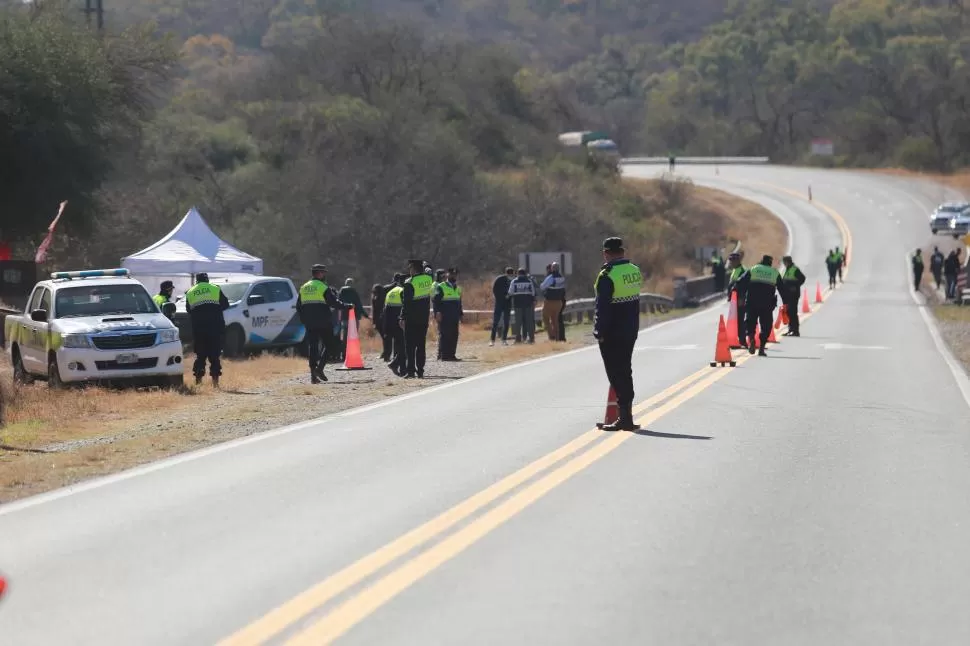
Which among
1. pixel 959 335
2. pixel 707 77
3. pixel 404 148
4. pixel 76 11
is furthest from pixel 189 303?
pixel 707 77

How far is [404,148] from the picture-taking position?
64.4m

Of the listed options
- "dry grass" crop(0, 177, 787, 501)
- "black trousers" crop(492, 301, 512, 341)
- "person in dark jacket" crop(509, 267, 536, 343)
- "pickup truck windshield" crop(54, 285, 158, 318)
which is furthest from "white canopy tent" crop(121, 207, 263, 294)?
"pickup truck windshield" crop(54, 285, 158, 318)

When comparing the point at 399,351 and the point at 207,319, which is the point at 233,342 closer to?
the point at 399,351

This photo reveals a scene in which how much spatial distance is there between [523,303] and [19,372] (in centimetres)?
1165

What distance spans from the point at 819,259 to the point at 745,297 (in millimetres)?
54932

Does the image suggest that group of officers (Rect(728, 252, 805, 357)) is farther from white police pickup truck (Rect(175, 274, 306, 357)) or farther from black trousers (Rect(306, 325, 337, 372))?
white police pickup truck (Rect(175, 274, 306, 357))

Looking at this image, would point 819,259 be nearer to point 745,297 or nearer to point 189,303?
point 745,297

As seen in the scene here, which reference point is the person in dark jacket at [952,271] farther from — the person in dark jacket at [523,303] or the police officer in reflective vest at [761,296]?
the police officer in reflective vest at [761,296]

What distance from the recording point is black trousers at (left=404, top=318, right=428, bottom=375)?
22625 millimetres

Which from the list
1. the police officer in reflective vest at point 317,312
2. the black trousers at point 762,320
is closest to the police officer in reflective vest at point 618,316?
the police officer in reflective vest at point 317,312

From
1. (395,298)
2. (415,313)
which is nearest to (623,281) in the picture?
(415,313)

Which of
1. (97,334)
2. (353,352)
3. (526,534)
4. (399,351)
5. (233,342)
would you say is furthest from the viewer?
(233,342)

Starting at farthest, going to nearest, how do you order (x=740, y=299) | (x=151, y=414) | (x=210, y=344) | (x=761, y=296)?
(x=740, y=299) < (x=761, y=296) < (x=210, y=344) < (x=151, y=414)

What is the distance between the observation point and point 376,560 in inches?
326
